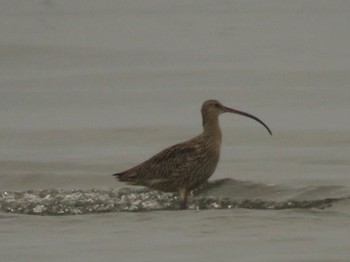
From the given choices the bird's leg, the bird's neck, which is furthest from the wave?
the bird's neck

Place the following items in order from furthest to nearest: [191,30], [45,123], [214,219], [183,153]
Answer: [191,30]
[45,123]
[183,153]
[214,219]

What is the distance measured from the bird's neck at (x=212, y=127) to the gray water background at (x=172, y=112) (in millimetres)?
544

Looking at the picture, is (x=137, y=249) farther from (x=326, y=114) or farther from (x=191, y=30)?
(x=191, y=30)

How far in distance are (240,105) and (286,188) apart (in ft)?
19.7

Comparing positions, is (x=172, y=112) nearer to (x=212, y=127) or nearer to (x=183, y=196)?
(x=212, y=127)

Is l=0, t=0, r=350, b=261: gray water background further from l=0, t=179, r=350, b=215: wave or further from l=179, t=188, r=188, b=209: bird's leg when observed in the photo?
l=179, t=188, r=188, b=209: bird's leg

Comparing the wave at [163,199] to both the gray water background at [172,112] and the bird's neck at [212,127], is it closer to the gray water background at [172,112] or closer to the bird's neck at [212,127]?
the gray water background at [172,112]

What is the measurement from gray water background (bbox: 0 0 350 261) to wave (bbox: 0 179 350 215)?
0.32 ft

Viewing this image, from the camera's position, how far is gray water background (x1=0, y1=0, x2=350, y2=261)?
1450 cm

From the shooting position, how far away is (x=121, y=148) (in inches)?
826

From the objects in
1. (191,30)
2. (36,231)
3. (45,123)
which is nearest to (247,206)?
(36,231)

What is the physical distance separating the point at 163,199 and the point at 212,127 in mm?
920

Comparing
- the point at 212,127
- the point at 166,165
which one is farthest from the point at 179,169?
the point at 212,127

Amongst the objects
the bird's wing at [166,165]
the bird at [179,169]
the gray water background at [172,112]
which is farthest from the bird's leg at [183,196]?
the gray water background at [172,112]
